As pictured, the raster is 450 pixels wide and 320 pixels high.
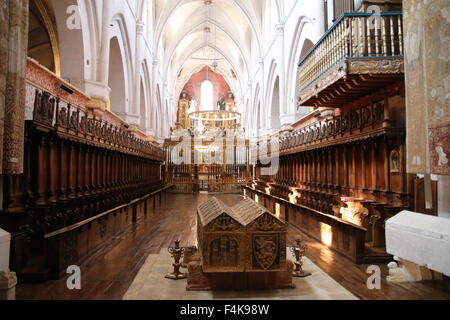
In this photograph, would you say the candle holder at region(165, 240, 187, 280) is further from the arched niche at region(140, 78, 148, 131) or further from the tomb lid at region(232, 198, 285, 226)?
the arched niche at region(140, 78, 148, 131)

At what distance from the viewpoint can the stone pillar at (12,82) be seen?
10.6 ft

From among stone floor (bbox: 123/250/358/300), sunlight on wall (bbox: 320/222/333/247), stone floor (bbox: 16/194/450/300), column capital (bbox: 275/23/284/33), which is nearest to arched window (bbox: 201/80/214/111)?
column capital (bbox: 275/23/284/33)

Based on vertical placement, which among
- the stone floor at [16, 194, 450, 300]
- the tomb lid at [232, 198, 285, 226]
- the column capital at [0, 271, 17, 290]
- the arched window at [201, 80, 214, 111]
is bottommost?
the stone floor at [16, 194, 450, 300]

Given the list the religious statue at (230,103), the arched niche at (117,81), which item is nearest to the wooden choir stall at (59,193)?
the arched niche at (117,81)

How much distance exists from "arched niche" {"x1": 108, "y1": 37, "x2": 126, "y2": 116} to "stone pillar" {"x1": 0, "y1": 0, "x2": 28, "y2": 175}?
909cm

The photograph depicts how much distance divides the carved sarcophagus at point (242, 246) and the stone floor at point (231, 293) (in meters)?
0.21

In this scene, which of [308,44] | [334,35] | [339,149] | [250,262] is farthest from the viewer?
[308,44]

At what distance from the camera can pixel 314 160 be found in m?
8.05

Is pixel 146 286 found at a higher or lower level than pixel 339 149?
lower

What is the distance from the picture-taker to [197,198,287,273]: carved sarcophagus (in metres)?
3.02

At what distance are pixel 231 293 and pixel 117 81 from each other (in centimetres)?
1116

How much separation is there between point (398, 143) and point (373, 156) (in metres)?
0.61

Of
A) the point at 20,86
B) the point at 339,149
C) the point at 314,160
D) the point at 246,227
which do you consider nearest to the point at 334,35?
the point at 339,149

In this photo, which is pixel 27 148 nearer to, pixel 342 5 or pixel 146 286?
pixel 146 286
